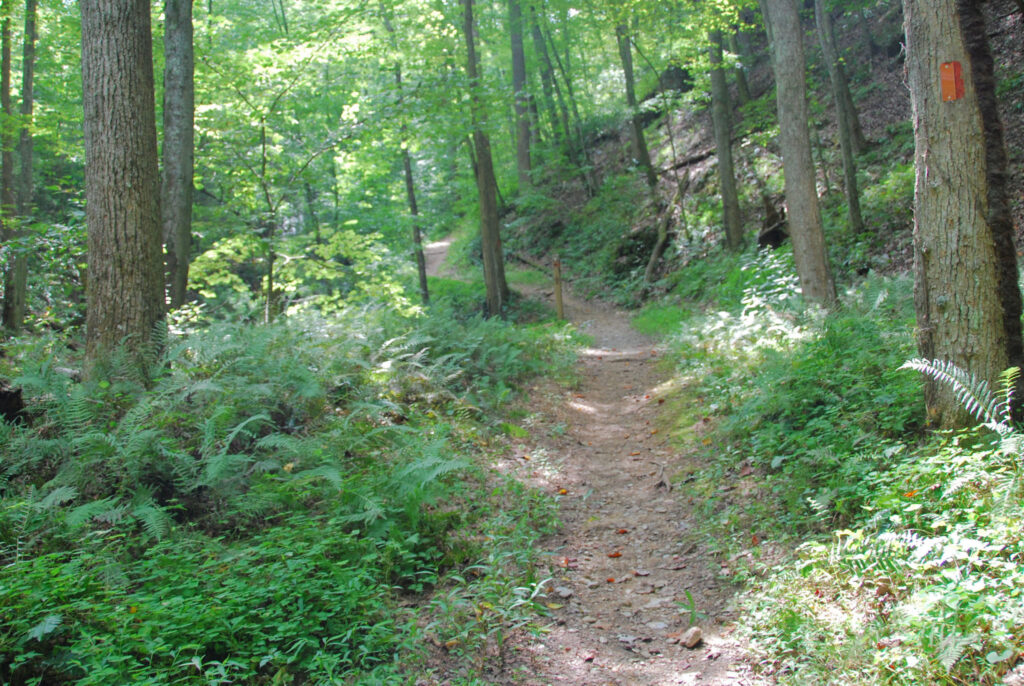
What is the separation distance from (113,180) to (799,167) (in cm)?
907

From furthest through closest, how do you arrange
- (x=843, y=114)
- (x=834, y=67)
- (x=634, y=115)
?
(x=634, y=115) → (x=834, y=67) → (x=843, y=114)

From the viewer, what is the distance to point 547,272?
22609 mm

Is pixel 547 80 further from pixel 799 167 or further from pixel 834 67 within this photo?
pixel 799 167

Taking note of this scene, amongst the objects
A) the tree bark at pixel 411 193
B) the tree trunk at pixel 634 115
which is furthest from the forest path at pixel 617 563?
the tree trunk at pixel 634 115

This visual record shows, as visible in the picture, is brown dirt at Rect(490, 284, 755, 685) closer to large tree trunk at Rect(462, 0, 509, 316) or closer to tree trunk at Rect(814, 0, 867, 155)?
large tree trunk at Rect(462, 0, 509, 316)

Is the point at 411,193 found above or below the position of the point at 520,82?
below

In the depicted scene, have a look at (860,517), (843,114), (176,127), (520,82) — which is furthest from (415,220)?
(860,517)

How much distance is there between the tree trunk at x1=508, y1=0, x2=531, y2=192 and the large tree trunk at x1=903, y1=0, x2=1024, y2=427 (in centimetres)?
1594

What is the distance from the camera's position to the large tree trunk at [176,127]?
335 inches

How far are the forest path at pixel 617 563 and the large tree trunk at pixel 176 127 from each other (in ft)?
17.4

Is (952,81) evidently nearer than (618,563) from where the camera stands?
Yes

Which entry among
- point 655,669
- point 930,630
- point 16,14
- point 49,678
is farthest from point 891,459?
point 16,14

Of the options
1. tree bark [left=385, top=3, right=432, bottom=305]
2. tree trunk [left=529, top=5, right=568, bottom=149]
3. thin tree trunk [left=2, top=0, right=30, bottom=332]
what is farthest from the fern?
tree trunk [left=529, top=5, right=568, bottom=149]

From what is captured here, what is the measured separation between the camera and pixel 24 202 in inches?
477
